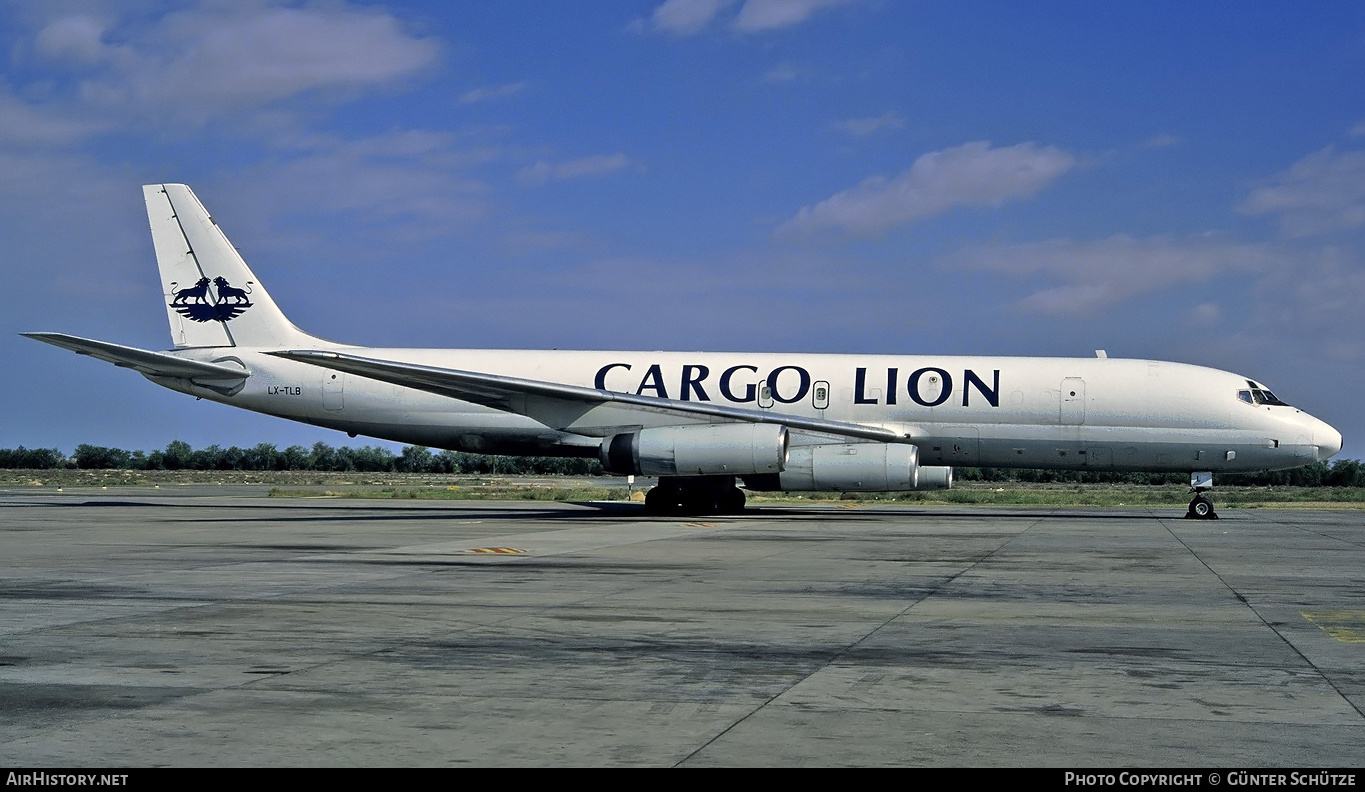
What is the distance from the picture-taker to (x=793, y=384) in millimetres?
28109

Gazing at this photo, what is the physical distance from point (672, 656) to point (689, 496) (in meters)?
20.2

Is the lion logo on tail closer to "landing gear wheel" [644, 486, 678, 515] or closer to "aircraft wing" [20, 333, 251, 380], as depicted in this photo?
"aircraft wing" [20, 333, 251, 380]

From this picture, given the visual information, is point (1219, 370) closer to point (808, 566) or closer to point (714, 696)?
point (808, 566)

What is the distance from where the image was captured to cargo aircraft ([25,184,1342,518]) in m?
25.8

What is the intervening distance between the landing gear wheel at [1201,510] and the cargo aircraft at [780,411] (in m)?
0.11

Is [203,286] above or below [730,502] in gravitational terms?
above

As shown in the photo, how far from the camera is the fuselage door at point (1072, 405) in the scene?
27.0 m

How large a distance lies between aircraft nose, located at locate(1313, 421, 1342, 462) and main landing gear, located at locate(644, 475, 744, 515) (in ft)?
41.8

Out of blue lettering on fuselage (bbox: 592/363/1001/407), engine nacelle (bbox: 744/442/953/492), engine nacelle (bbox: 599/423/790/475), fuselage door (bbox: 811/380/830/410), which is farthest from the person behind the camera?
fuselage door (bbox: 811/380/830/410)

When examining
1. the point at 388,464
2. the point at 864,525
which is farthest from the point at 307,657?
the point at 388,464

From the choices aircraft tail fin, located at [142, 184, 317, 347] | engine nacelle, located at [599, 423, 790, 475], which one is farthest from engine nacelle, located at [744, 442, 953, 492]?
aircraft tail fin, located at [142, 184, 317, 347]

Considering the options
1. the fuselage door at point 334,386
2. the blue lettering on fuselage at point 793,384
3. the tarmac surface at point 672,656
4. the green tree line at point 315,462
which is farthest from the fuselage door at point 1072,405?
the green tree line at point 315,462

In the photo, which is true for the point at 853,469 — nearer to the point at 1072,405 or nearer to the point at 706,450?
the point at 706,450

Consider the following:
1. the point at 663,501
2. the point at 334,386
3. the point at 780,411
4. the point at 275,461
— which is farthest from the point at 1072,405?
the point at 275,461
